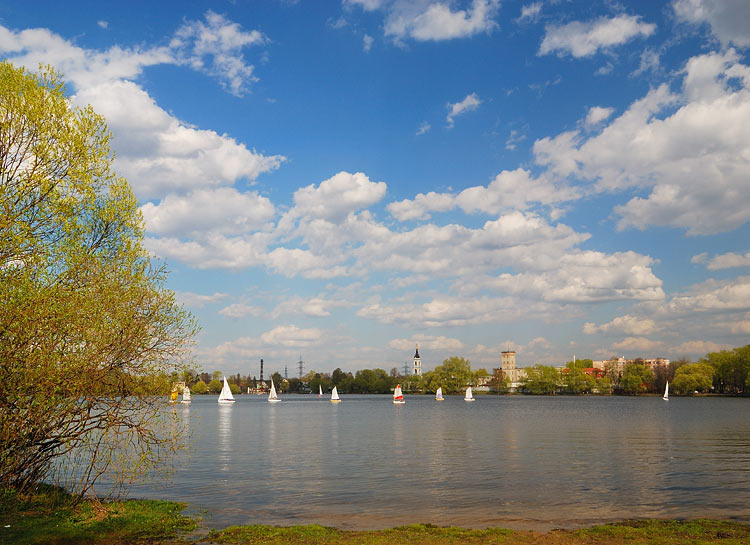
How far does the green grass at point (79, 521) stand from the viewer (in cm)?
2047

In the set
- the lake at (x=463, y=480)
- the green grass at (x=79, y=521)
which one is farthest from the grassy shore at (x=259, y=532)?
the lake at (x=463, y=480)

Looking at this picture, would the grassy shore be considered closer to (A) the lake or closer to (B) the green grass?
(B) the green grass

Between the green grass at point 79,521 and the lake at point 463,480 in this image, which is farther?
the lake at point 463,480

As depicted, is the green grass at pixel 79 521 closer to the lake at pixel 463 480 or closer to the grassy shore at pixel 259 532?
the grassy shore at pixel 259 532

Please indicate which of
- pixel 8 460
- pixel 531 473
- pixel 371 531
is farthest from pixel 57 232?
pixel 531 473

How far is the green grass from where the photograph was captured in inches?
806

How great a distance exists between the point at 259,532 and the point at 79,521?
678 cm

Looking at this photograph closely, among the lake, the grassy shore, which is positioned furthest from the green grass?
the lake

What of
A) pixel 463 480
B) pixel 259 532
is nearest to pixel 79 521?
pixel 259 532

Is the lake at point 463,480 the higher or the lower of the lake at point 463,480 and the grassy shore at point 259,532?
the lower

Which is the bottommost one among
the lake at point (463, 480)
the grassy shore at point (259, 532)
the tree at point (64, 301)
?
the lake at point (463, 480)

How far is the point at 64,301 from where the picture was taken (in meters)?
20.9

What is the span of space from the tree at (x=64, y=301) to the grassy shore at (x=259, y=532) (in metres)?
2.01

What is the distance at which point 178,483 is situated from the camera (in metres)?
36.7
